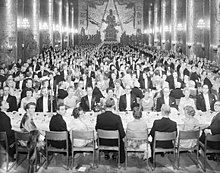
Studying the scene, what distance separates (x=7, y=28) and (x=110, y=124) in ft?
42.8

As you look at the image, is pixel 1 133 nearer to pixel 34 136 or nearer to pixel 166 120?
pixel 34 136

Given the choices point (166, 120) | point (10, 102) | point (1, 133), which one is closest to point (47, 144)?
point (1, 133)

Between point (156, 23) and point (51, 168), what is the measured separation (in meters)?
38.1

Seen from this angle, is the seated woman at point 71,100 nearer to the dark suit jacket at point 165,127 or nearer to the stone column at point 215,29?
the dark suit jacket at point 165,127

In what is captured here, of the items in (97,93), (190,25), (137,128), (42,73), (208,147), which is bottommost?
(208,147)

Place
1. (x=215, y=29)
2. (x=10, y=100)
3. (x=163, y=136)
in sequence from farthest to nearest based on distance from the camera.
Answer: (x=215, y=29) < (x=10, y=100) < (x=163, y=136)

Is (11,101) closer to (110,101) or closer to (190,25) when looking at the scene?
(110,101)

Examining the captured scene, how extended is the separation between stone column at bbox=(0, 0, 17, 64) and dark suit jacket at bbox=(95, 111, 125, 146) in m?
12.6

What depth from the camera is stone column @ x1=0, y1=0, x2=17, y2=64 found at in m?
19.0

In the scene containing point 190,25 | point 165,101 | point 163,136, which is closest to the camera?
point 163,136

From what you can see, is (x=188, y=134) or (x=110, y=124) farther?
(x=110, y=124)

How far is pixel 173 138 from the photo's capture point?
24.7 ft

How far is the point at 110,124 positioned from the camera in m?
8.07

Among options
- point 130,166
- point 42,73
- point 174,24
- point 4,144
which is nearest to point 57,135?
point 4,144
